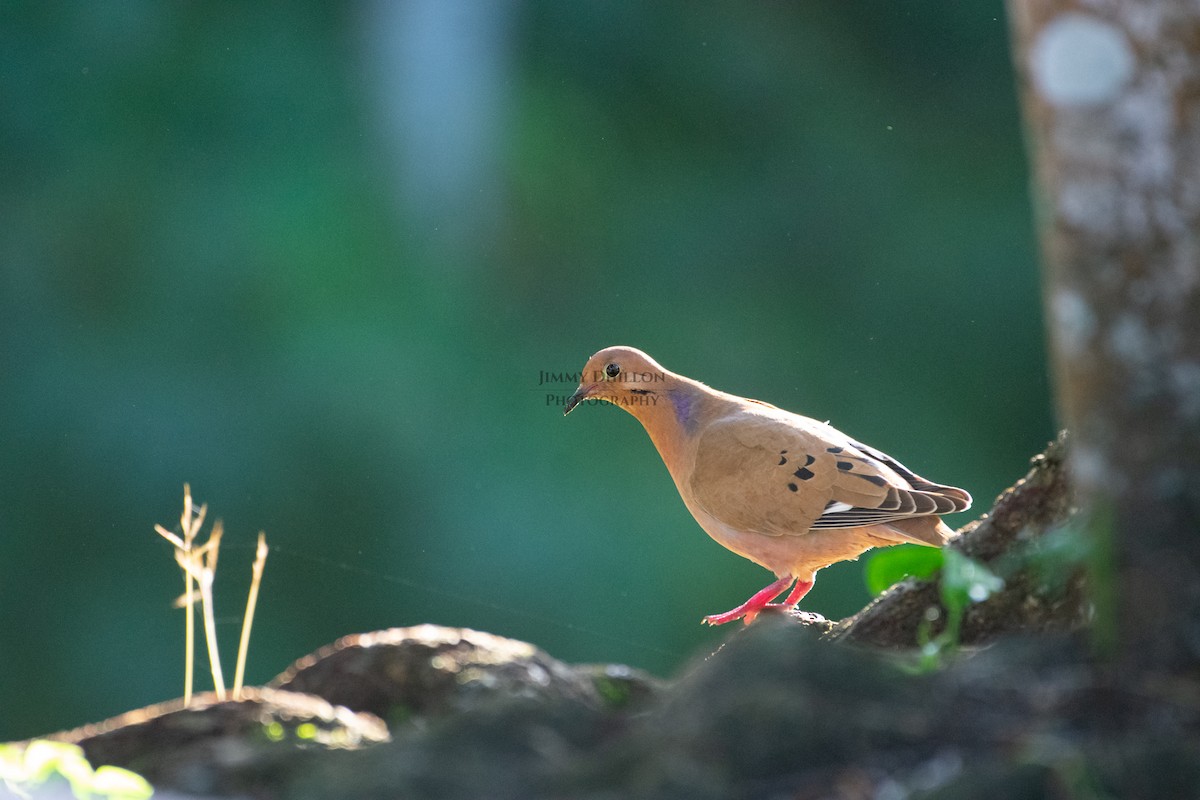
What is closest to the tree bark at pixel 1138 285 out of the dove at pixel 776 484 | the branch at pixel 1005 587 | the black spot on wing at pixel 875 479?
the branch at pixel 1005 587

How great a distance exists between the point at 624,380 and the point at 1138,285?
99.2 inches

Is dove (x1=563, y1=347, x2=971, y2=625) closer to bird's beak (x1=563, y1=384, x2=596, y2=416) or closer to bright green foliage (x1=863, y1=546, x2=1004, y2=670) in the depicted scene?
bird's beak (x1=563, y1=384, x2=596, y2=416)

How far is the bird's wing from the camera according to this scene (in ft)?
10.9

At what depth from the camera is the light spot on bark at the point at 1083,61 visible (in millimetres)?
1326

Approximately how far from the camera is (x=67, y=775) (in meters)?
1.24

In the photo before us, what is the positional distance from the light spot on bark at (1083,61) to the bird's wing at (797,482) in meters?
2.04

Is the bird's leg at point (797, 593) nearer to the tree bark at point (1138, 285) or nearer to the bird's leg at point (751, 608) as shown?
the bird's leg at point (751, 608)

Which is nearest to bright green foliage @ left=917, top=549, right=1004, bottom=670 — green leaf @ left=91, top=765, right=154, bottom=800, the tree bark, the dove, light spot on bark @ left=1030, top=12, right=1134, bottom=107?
the tree bark

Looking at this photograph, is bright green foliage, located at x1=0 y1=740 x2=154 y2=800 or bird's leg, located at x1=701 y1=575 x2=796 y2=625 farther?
bird's leg, located at x1=701 y1=575 x2=796 y2=625

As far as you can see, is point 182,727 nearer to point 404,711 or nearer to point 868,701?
point 404,711

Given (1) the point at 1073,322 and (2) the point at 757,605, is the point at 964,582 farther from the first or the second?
(2) the point at 757,605

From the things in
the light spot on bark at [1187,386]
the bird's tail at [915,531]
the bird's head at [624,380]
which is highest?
the bird's head at [624,380]

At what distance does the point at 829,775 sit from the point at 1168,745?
302mm

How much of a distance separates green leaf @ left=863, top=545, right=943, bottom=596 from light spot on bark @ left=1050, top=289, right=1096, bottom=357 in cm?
37
